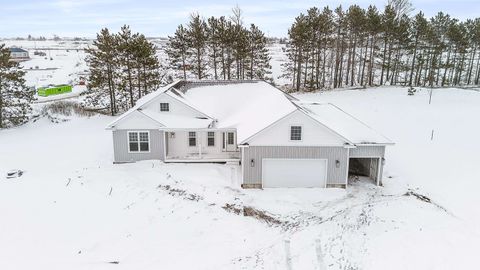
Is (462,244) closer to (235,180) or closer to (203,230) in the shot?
(203,230)

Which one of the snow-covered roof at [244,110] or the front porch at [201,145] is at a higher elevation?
the snow-covered roof at [244,110]

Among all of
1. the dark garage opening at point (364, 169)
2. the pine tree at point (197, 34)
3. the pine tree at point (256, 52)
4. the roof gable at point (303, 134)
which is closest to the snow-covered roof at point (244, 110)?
the roof gable at point (303, 134)

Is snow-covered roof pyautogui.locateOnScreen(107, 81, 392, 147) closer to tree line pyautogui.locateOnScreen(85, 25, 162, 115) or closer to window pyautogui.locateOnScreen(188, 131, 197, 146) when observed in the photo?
window pyautogui.locateOnScreen(188, 131, 197, 146)

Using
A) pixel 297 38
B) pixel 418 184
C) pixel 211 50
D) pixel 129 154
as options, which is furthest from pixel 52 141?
pixel 297 38

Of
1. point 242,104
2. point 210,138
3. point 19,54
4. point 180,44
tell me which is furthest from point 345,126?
point 19,54

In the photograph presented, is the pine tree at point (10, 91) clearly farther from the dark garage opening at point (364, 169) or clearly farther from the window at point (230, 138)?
the dark garage opening at point (364, 169)

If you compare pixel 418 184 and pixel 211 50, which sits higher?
pixel 211 50

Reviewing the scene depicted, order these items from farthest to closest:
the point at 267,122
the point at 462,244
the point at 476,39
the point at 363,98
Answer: the point at 476,39
the point at 363,98
the point at 267,122
the point at 462,244
